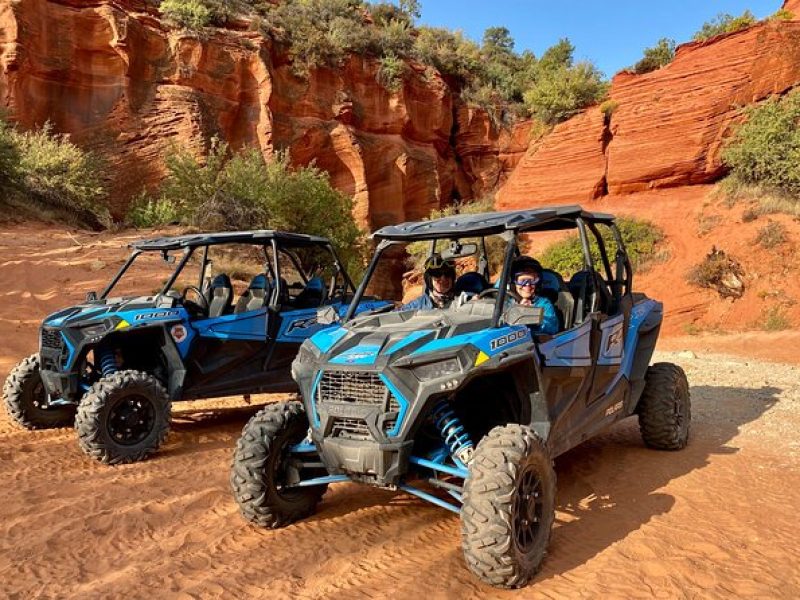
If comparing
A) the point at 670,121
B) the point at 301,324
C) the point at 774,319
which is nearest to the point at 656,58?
the point at 670,121

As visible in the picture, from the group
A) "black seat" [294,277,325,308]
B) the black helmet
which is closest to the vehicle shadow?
the black helmet

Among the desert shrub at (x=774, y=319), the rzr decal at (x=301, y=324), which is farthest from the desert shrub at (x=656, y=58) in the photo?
the rzr decal at (x=301, y=324)

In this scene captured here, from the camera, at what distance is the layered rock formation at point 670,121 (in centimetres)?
2019

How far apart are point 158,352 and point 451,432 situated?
13.9 ft

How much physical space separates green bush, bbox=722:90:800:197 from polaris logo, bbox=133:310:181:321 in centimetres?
1857

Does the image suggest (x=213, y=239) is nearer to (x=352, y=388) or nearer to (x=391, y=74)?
(x=352, y=388)

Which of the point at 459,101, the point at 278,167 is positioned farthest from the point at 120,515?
the point at 459,101

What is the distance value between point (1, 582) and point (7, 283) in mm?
10581

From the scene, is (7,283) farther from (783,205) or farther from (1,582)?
(783,205)

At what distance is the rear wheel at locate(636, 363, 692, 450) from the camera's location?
580cm

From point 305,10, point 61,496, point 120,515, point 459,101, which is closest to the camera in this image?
point 120,515

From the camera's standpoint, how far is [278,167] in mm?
21484

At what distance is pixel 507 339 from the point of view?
385cm

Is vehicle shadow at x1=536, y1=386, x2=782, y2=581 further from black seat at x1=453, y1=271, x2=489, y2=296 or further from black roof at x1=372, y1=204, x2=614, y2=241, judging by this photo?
black roof at x1=372, y1=204, x2=614, y2=241
